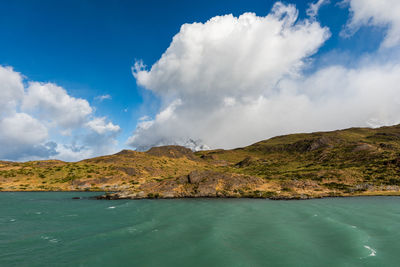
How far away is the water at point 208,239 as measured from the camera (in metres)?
17.5

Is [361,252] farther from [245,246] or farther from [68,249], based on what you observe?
[68,249]

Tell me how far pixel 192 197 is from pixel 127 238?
112 ft

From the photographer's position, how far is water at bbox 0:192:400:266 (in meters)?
17.5

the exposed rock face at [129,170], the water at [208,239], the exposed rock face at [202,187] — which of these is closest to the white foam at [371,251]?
the water at [208,239]

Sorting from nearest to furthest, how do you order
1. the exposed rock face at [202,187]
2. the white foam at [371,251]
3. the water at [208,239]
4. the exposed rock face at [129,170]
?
the water at [208,239] → the white foam at [371,251] → the exposed rock face at [202,187] → the exposed rock face at [129,170]

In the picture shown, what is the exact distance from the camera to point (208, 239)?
22.1m

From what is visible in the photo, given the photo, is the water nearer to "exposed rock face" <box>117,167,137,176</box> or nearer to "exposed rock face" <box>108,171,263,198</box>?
"exposed rock face" <box>108,171,263,198</box>

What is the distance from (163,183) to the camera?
62938 millimetres

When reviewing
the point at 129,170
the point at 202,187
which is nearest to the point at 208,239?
the point at 202,187

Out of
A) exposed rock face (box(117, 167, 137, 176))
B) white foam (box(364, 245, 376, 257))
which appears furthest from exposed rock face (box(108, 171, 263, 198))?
exposed rock face (box(117, 167, 137, 176))

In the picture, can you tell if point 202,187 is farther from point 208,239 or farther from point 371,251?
point 371,251

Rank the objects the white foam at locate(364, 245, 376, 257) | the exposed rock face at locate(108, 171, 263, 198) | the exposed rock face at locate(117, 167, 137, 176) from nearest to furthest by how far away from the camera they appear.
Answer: the white foam at locate(364, 245, 376, 257), the exposed rock face at locate(108, 171, 263, 198), the exposed rock face at locate(117, 167, 137, 176)

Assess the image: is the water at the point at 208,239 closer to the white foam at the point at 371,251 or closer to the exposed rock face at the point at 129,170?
the white foam at the point at 371,251

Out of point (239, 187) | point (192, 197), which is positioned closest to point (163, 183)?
point (192, 197)
